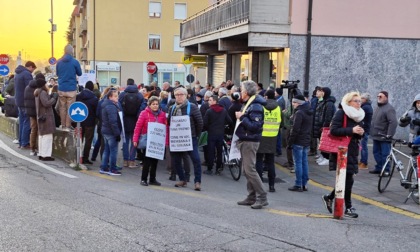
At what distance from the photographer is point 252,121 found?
7934 mm

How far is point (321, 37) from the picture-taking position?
1711 cm

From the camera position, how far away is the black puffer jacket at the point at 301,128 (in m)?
9.98

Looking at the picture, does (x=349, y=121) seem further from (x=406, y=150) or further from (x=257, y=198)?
(x=406, y=150)

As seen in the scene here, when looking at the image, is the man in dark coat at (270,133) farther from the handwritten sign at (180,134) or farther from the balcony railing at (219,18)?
the balcony railing at (219,18)

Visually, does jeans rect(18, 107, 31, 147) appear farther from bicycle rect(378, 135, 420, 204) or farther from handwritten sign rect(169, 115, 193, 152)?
bicycle rect(378, 135, 420, 204)

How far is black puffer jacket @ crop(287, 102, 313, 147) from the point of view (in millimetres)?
9977

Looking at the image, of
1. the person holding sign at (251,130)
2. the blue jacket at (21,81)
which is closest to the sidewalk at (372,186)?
the person holding sign at (251,130)

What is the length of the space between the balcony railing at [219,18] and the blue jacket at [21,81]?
7552 mm

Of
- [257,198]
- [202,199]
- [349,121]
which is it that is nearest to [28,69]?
[202,199]

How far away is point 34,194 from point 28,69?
579cm

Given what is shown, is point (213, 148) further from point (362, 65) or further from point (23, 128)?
point (362, 65)

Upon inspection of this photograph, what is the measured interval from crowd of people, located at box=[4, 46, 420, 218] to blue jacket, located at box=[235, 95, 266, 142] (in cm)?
2

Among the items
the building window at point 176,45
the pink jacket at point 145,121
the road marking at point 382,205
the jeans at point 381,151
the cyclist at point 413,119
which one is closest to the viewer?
the road marking at point 382,205

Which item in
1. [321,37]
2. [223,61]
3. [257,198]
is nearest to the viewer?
[257,198]
